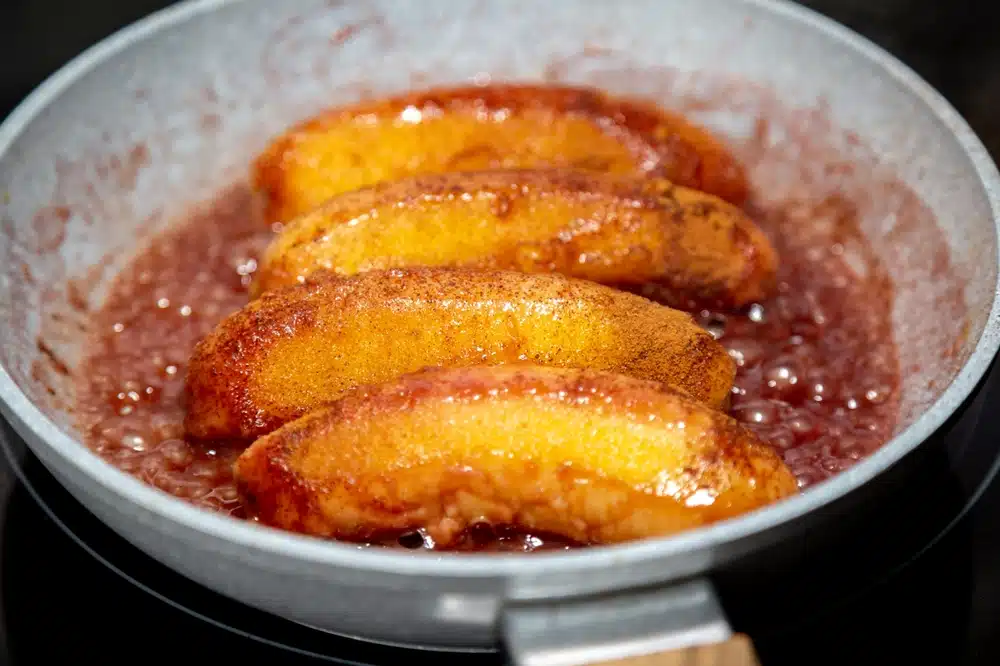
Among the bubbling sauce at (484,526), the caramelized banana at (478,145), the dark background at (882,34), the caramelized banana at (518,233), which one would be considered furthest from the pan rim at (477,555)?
the dark background at (882,34)

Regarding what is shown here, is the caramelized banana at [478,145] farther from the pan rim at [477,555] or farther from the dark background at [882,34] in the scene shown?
the dark background at [882,34]

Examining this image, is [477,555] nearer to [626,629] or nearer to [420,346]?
[626,629]

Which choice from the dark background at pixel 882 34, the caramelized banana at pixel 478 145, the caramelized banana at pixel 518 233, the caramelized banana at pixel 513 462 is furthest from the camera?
the dark background at pixel 882 34

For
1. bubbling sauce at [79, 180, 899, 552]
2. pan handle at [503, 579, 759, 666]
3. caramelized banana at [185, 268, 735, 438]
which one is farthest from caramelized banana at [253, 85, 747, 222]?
pan handle at [503, 579, 759, 666]

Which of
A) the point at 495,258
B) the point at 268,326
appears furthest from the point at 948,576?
the point at 268,326

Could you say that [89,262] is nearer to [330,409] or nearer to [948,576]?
[330,409]
